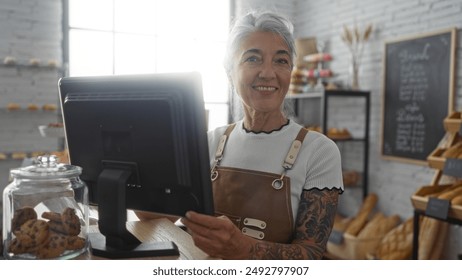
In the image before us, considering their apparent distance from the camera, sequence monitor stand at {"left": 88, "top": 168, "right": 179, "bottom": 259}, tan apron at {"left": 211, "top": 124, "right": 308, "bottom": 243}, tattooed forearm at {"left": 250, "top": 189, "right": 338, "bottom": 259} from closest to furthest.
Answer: monitor stand at {"left": 88, "top": 168, "right": 179, "bottom": 259} < tattooed forearm at {"left": 250, "top": 189, "right": 338, "bottom": 259} < tan apron at {"left": 211, "top": 124, "right": 308, "bottom": 243}

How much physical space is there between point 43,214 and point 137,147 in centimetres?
22

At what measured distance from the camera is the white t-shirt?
121 cm

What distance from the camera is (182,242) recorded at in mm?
1026

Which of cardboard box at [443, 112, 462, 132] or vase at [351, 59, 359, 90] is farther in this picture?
vase at [351, 59, 359, 90]

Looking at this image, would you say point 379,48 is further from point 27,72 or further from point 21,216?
point 21,216

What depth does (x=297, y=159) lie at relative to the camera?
1254mm

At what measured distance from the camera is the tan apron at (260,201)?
1.21m

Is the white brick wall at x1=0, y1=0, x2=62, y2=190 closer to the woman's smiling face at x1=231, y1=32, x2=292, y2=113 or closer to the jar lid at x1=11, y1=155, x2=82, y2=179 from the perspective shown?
→ the woman's smiling face at x1=231, y1=32, x2=292, y2=113

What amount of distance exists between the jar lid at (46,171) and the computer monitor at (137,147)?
3.3 inches

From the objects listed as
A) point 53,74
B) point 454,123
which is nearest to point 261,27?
point 454,123

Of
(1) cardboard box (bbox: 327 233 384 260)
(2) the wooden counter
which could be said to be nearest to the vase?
(1) cardboard box (bbox: 327 233 384 260)

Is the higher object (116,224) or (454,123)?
(454,123)

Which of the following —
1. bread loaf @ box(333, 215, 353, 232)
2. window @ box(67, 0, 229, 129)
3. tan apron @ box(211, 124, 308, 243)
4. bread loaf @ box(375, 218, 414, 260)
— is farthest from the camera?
window @ box(67, 0, 229, 129)

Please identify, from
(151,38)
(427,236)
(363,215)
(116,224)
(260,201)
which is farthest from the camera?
(151,38)
